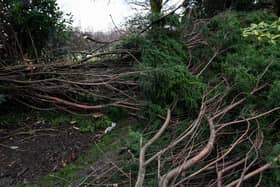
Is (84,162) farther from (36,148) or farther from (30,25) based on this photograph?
(30,25)

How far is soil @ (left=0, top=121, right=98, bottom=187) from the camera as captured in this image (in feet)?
8.75

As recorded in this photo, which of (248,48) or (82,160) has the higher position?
(248,48)

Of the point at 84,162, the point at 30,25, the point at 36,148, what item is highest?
the point at 30,25

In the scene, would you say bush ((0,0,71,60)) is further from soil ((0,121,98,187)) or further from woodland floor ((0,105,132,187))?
soil ((0,121,98,187))

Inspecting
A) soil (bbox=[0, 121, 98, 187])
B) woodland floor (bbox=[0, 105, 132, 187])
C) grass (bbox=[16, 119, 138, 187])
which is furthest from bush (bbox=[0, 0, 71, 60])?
grass (bbox=[16, 119, 138, 187])

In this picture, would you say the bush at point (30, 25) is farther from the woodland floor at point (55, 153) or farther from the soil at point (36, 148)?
the soil at point (36, 148)

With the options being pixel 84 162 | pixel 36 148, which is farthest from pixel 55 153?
pixel 84 162

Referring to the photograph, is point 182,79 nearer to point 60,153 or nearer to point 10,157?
point 60,153

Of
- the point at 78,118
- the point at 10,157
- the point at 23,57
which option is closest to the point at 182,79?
the point at 78,118

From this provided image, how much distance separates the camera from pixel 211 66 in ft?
15.1

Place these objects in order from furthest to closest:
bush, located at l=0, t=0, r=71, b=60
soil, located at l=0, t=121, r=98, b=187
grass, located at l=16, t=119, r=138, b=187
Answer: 1. bush, located at l=0, t=0, r=71, b=60
2. soil, located at l=0, t=121, r=98, b=187
3. grass, located at l=16, t=119, r=138, b=187

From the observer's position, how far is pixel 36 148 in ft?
9.90

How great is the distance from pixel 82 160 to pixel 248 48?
324 cm

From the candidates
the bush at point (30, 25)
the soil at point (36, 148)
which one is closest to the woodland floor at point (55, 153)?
the soil at point (36, 148)
